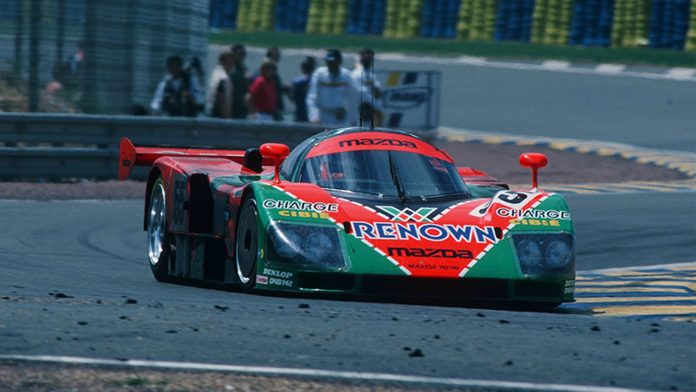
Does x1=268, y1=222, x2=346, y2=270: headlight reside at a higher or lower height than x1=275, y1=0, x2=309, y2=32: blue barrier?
lower

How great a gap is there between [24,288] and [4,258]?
2235 mm

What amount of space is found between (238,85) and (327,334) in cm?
1366

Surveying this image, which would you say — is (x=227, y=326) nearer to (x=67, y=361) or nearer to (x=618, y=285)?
(x=67, y=361)

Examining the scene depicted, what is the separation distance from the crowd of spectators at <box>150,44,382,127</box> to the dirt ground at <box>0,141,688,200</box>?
1540mm

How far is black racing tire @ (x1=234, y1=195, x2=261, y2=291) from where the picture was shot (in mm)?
8906

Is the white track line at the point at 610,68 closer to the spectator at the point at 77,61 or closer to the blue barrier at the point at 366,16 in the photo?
the blue barrier at the point at 366,16

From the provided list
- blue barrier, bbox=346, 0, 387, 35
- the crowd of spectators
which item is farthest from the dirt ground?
blue barrier, bbox=346, 0, 387, 35

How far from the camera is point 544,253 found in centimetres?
882

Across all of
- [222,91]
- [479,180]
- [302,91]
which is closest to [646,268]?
[479,180]

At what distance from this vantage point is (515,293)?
28.5ft

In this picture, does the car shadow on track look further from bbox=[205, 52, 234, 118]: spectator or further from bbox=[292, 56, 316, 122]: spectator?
bbox=[292, 56, 316, 122]: spectator

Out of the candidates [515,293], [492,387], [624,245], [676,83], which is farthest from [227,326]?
[676,83]

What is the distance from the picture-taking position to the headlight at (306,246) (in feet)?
28.1

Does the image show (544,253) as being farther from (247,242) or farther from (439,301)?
(247,242)
